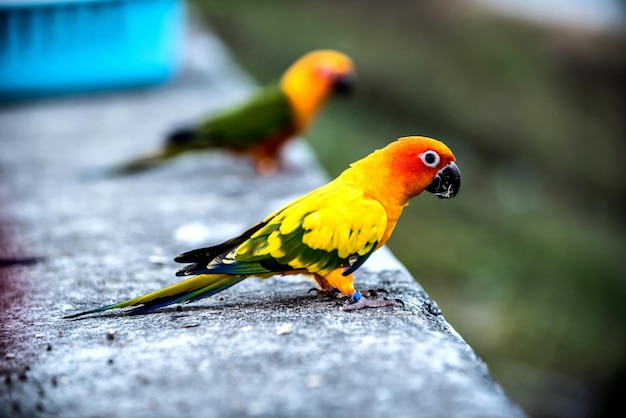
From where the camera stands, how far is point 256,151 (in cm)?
400

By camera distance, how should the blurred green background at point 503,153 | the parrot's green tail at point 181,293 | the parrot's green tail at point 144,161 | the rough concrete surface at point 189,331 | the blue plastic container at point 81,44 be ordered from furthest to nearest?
the blurred green background at point 503,153 → the blue plastic container at point 81,44 → the parrot's green tail at point 144,161 → the parrot's green tail at point 181,293 → the rough concrete surface at point 189,331

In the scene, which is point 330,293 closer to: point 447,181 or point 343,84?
point 447,181

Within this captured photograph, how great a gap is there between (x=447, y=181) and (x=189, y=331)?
0.87 metres

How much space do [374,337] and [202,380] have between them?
1.48 ft

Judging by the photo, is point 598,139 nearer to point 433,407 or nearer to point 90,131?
point 90,131

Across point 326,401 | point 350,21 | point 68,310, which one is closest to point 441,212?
point 350,21

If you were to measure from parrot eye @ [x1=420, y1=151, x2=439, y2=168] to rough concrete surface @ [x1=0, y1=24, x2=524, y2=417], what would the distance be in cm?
39

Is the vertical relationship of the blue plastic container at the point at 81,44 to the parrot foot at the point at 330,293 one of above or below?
above

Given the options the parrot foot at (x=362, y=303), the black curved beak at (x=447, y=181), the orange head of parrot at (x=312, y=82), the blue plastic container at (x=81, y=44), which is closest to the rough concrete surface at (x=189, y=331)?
the parrot foot at (x=362, y=303)

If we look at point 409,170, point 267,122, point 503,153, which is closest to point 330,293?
point 409,170

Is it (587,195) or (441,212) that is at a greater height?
(587,195)

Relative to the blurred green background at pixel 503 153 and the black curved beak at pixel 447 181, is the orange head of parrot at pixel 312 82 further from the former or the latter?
the black curved beak at pixel 447 181

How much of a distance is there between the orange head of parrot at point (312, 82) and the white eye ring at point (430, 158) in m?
1.93

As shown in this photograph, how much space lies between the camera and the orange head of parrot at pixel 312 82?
4137 millimetres
